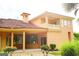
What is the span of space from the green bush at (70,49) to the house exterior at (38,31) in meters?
0.10

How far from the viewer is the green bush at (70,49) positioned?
344cm

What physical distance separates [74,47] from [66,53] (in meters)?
0.18

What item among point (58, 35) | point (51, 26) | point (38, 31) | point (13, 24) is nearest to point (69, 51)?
point (58, 35)

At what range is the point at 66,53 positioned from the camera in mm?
3451

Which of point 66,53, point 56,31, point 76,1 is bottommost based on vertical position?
point 66,53

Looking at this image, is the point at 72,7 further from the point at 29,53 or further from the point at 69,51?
the point at 29,53

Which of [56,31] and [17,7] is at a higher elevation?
[17,7]

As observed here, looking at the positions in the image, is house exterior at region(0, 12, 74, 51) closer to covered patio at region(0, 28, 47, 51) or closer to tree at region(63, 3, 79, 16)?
covered patio at region(0, 28, 47, 51)

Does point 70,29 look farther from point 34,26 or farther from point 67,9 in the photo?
point 34,26

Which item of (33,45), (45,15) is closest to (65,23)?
(45,15)

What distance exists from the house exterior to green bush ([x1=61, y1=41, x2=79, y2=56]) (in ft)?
0.34

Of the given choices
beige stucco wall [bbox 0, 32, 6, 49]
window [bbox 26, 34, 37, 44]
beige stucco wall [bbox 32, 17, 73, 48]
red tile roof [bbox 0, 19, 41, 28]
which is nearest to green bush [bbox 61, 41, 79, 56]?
beige stucco wall [bbox 32, 17, 73, 48]

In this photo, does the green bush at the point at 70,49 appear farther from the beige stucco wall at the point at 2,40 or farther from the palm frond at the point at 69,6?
the beige stucco wall at the point at 2,40

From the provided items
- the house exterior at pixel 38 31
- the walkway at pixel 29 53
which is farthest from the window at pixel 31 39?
the walkway at pixel 29 53
